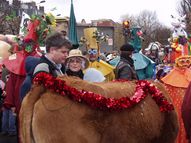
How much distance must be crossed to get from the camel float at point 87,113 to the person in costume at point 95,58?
3.95 m

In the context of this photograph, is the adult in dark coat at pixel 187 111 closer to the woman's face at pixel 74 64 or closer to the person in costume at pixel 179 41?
the woman's face at pixel 74 64

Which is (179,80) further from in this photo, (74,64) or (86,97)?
(86,97)

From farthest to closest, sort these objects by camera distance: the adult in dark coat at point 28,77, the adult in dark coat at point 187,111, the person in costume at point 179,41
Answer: the person in costume at point 179,41
the adult in dark coat at point 28,77
the adult in dark coat at point 187,111

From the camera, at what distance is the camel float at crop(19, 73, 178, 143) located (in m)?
3.48

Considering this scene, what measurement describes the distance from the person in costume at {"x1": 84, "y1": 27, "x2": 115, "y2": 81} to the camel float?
395 cm

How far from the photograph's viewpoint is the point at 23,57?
6605 mm

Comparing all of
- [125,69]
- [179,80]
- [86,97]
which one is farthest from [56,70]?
[125,69]

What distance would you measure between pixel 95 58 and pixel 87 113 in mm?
4921

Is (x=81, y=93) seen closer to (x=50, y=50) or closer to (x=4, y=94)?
(x=50, y=50)

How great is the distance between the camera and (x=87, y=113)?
11.6 feet

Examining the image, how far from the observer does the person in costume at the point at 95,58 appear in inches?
320

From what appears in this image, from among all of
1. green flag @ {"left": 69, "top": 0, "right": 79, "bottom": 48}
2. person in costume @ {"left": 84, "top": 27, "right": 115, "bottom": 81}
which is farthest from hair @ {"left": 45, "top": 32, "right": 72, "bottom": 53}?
green flag @ {"left": 69, "top": 0, "right": 79, "bottom": 48}

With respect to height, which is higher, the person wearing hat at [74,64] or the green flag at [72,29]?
the green flag at [72,29]

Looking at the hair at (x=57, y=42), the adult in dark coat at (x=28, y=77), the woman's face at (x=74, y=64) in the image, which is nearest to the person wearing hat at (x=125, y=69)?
the woman's face at (x=74, y=64)
